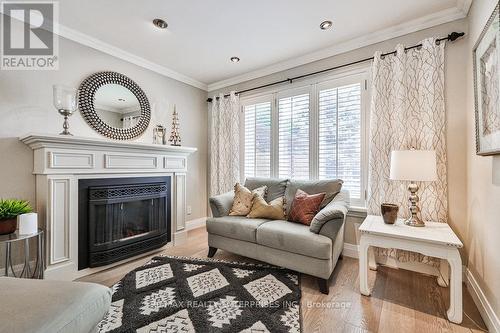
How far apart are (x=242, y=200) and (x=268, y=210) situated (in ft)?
1.22

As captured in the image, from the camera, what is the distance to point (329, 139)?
9.53 feet

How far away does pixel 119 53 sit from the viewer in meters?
2.90

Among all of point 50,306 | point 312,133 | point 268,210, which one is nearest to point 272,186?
point 268,210

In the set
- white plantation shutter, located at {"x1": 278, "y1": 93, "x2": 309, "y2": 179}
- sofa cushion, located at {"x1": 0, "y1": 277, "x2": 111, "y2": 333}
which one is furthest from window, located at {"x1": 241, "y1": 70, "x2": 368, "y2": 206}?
sofa cushion, located at {"x1": 0, "y1": 277, "x2": 111, "y2": 333}

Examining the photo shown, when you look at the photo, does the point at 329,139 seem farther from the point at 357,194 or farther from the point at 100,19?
the point at 100,19

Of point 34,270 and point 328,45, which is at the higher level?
point 328,45

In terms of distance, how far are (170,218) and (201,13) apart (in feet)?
8.25

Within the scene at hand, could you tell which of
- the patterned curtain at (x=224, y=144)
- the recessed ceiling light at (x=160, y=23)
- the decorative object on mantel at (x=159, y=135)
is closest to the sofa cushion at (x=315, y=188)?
the patterned curtain at (x=224, y=144)

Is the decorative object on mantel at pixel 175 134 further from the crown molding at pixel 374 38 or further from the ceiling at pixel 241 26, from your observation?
the crown molding at pixel 374 38

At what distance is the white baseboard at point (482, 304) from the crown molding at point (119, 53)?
422 cm

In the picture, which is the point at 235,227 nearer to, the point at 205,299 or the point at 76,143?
the point at 205,299

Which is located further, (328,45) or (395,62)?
(328,45)

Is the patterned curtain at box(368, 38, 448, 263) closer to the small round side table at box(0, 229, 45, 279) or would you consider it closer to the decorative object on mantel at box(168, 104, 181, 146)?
the decorative object on mantel at box(168, 104, 181, 146)

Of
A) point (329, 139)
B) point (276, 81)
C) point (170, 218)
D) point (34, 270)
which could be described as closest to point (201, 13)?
point (276, 81)
